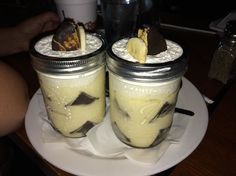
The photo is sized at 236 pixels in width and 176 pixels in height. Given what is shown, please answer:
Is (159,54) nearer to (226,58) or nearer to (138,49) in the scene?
(138,49)

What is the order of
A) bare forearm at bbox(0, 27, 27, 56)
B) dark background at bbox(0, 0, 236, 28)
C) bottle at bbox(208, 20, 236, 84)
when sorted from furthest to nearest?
dark background at bbox(0, 0, 236, 28), bare forearm at bbox(0, 27, 27, 56), bottle at bbox(208, 20, 236, 84)

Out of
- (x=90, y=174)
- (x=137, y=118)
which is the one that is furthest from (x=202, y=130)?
(x=90, y=174)

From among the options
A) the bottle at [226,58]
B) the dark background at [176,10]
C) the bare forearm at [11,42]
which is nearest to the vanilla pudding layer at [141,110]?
the bottle at [226,58]

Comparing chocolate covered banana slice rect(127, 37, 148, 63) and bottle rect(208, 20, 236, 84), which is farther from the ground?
chocolate covered banana slice rect(127, 37, 148, 63)

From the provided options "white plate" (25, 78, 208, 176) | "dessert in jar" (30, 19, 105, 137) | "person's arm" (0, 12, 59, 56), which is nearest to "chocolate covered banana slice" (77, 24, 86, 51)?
"dessert in jar" (30, 19, 105, 137)

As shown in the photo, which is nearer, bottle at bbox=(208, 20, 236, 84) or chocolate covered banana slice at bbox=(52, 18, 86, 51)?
chocolate covered banana slice at bbox=(52, 18, 86, 51)

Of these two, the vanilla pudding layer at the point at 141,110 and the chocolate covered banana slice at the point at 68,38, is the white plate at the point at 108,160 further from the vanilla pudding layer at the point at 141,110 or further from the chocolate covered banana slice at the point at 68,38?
the chocolate covered banana slice at the point at 68,38

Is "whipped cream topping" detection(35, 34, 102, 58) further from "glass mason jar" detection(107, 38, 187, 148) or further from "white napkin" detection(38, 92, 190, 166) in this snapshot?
"white napkin" detection(38, 92, 190, 166)
